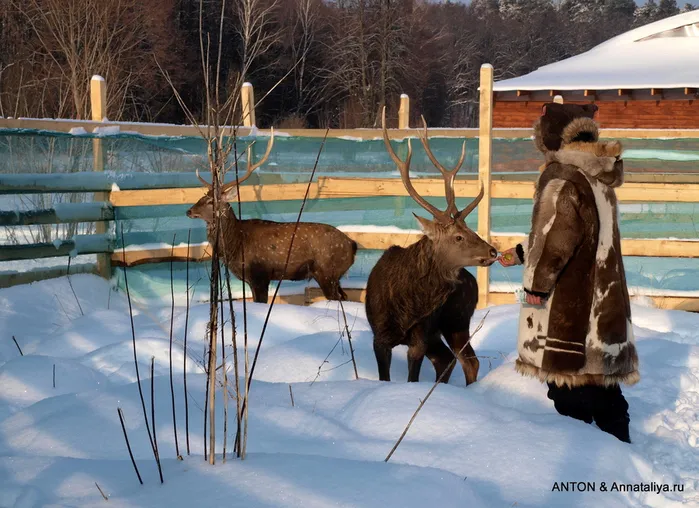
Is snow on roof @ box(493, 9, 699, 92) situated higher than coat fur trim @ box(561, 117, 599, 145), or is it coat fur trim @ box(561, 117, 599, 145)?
snow on roof @ box(493, 9, 699, 92)

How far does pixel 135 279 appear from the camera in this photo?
9.38m

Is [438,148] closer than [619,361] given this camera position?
No

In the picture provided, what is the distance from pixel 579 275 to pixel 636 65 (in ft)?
70.4

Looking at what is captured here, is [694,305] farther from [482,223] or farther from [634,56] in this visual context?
[634,56]

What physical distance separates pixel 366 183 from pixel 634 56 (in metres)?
18.7

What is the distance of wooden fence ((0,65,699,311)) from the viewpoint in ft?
28.1

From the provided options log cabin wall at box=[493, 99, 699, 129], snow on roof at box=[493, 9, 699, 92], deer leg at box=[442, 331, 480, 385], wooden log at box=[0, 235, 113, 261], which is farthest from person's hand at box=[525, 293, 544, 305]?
log cabin wall at box=[493, 99, 699, 129]

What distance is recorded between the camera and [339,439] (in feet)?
12.8

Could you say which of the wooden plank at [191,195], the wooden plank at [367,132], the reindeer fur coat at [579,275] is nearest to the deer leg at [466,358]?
the reindeer fur coat at [579,275]

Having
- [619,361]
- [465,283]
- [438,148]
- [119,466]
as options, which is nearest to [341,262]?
[438,148]

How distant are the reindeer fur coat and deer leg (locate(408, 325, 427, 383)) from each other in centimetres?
128

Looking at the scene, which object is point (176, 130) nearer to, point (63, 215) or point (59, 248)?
point (63, 215)

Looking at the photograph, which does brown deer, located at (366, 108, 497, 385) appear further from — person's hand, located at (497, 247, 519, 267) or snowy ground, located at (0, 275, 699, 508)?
person's hand, located at (497, 247, 519, 267)

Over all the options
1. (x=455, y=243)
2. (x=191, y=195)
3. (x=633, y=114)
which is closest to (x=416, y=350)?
(x=455, y=243)
